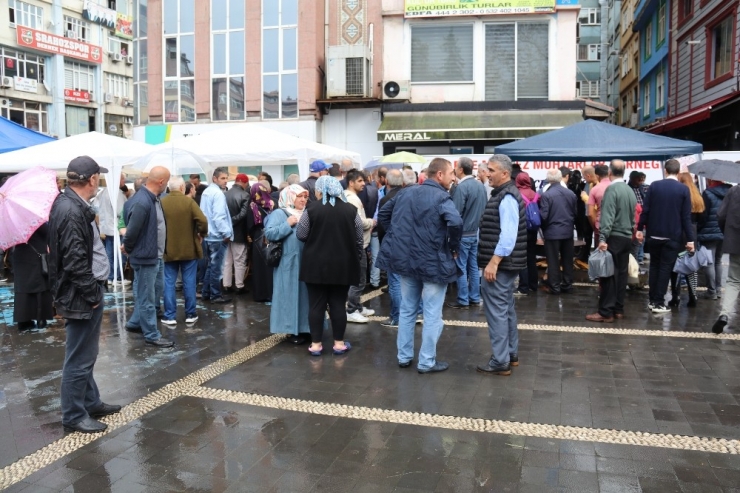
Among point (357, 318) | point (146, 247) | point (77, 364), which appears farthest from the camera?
point (357, 318)

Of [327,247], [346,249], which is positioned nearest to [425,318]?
[346,249]

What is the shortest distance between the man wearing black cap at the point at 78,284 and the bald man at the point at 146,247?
7.18ft

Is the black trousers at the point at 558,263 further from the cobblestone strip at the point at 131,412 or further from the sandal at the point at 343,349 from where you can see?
the cobblestone strip at the point at 131,412

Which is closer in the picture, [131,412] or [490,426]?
[490,426]

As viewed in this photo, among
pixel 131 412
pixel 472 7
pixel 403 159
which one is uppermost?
pixel 472 7

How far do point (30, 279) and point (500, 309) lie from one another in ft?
18.2

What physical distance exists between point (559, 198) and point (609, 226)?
1960mm

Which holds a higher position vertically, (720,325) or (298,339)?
(720,325)

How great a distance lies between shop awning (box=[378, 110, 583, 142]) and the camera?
63.5 feet

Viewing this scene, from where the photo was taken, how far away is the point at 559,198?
377 inches

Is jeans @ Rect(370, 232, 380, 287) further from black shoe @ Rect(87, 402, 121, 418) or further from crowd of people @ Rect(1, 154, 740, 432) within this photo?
black shoe @ Rect(87, 402, 121, 418)

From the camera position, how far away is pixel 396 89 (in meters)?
20.7

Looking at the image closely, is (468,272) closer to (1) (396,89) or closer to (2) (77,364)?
(2) (77,364)

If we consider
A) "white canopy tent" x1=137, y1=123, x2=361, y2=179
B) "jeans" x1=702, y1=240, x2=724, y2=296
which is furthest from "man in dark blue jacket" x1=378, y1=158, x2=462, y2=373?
"white canopy tent" x1=137, y1=123, x2=361, y2=179
